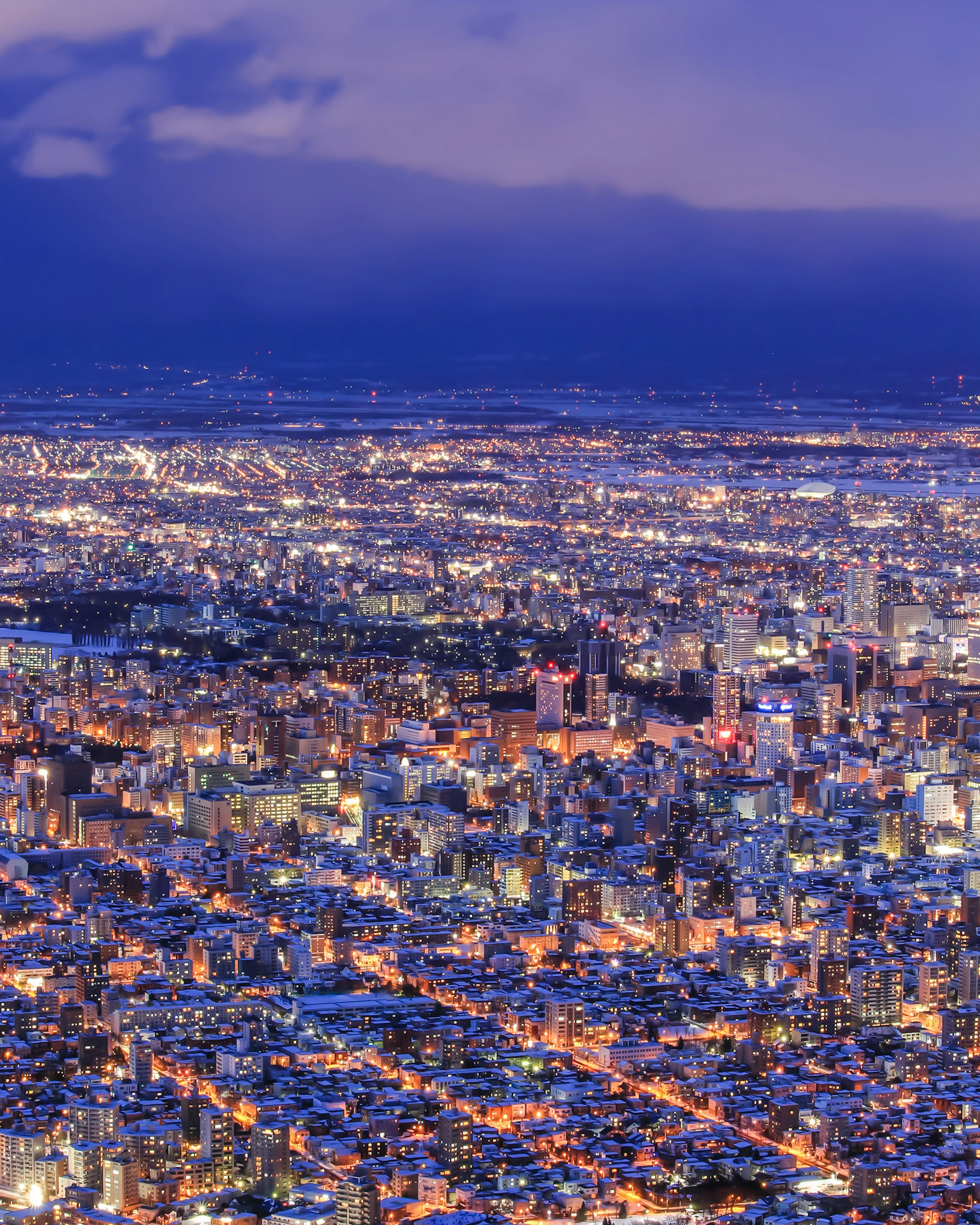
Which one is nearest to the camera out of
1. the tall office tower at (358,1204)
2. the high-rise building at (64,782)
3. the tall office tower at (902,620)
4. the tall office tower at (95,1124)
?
the tall office tower at (358,1204)

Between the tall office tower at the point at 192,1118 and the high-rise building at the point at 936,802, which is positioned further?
the high-rise building at the point at 936,802

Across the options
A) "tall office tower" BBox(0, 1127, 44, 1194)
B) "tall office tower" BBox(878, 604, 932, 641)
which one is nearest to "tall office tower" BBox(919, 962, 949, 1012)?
"tall office tower" BBox(0, 1127, 44, 1194)

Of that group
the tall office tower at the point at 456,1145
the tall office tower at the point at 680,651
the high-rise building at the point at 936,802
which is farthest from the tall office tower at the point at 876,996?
the tall office tower at the point at 680,651

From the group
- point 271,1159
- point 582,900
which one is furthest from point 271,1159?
point 582,900

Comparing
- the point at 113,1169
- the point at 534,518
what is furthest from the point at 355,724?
the point at 534,518

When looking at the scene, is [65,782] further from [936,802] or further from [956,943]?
[956,943]

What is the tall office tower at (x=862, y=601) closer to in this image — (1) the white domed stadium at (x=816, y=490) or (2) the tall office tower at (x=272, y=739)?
(2) the tall office tower at (x=272, y=739)

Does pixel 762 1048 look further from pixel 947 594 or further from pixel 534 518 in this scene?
pixel 534 518
